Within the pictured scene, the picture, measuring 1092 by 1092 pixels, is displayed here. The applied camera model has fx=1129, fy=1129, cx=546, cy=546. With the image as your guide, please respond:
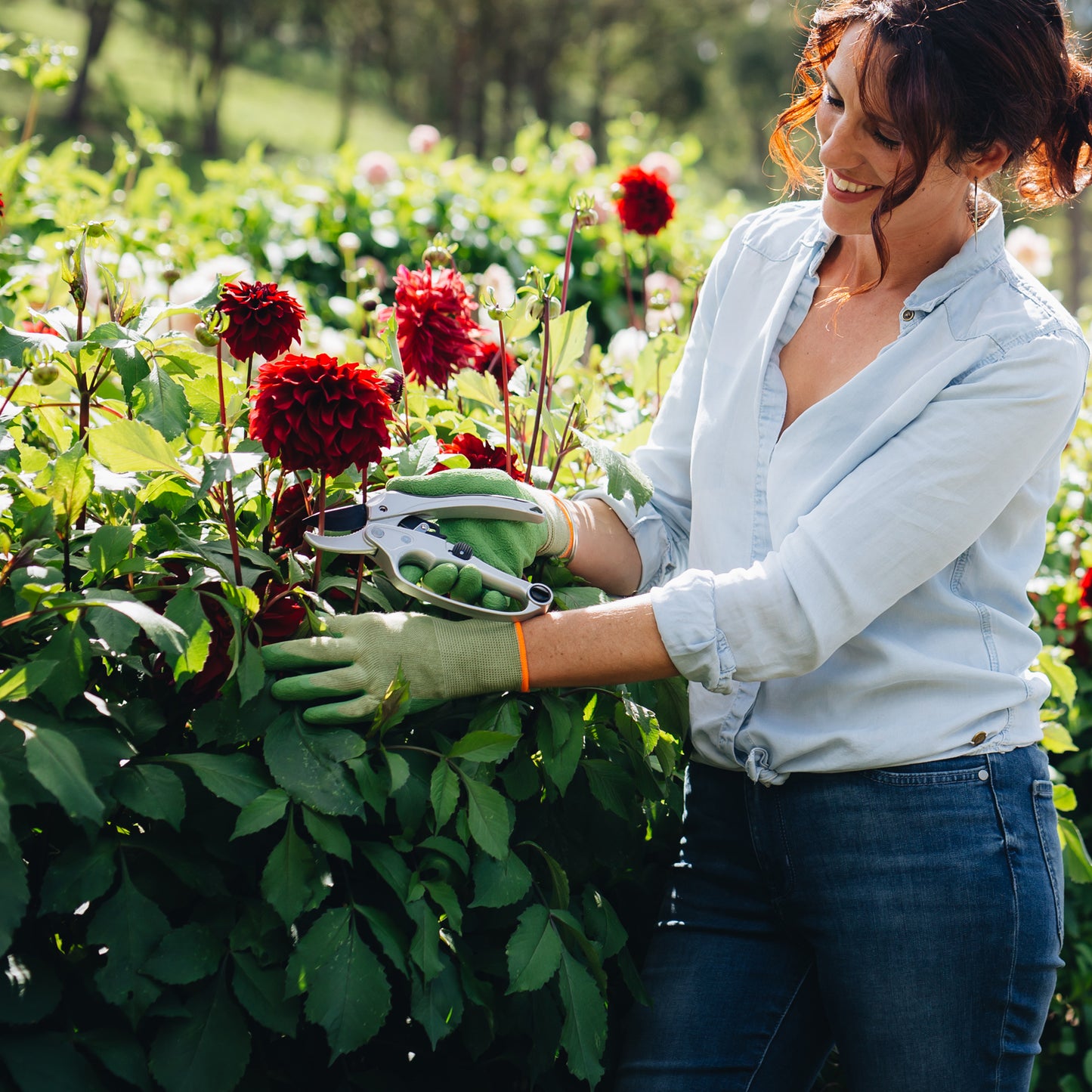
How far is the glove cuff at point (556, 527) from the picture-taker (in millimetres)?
1473

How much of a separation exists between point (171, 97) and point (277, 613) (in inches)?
871

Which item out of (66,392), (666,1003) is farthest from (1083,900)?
(66,392)

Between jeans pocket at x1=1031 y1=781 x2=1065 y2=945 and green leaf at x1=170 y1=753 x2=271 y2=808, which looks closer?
green leaf at x1=170 y1=753 x2=271 y2=808

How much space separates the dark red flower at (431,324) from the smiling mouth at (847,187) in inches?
20.3

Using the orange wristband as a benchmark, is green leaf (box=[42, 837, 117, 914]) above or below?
below

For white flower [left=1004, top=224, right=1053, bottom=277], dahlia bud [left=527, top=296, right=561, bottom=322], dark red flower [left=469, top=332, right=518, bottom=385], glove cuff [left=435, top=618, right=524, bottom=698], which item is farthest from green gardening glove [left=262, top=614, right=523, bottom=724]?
white flower [left=1004, top=224, right=1053, bottom=277]

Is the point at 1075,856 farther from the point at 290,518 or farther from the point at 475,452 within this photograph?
the point at 290,518

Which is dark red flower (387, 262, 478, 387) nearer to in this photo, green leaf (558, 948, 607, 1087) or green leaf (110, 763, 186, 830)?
green leaf (110, 763, 186, 830)

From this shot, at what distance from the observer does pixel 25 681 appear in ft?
3.23

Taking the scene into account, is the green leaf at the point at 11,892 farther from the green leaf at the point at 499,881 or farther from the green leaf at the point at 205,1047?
the green leaf at the point at 499,881

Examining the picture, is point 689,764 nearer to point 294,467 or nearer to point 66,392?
point 294,467

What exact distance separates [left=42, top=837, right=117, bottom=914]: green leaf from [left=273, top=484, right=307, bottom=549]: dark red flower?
15.2 inches

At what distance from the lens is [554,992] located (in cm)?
128

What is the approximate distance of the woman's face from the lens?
4.65 feet
